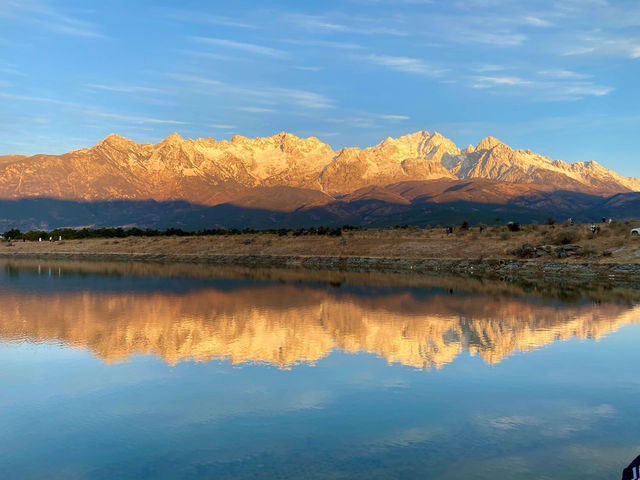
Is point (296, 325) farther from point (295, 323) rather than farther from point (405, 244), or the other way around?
point (405, 244)

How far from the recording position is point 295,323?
92.5 ft

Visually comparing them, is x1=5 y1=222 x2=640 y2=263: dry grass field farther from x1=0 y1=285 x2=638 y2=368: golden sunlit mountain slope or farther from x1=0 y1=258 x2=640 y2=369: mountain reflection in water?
x1=0 y1=285 x2=638 y2=368: golden sunlit mountain slope

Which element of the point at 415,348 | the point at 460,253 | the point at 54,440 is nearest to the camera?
the point at 54,440

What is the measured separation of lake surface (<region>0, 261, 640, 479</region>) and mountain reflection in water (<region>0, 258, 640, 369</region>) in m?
0.15

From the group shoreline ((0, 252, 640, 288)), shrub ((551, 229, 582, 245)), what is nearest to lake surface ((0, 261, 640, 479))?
shoreline ((0, 252, 640, 288))

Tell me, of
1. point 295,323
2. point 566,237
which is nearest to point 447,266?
point 566,237

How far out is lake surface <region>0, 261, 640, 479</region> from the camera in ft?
39.3

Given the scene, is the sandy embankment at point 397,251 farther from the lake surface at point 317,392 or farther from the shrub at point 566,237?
the lake surface at point 317,392

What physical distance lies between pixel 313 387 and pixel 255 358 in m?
4.15

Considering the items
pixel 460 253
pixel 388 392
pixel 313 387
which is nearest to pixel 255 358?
pixel 313 387

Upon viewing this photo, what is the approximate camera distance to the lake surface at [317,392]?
12.0m

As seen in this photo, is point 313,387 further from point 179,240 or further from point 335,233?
point 179,240

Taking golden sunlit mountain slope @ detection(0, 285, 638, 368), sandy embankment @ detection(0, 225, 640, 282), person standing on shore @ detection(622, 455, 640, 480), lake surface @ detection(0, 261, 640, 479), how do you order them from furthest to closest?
sandy embankment @ detection(0, 225, 640, 282)
golden sunlit mountain slope @ detection(0, 285, 638, 368)
lake surface @ detection(0, 261, 640, 479)
person standing on shore @ detection(622, 455, 640, 480)

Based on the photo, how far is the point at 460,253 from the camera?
244 ft
